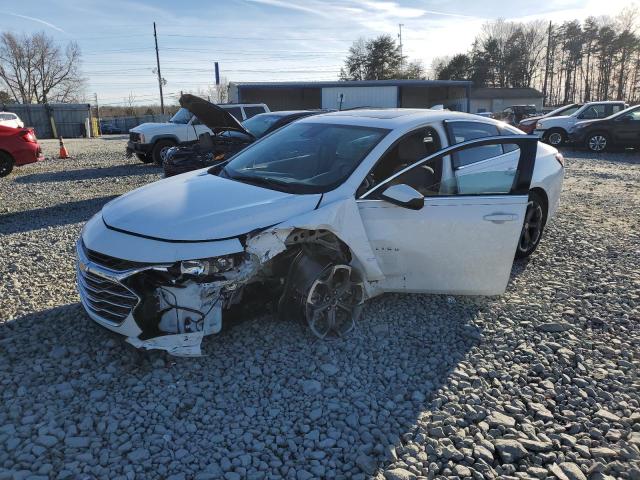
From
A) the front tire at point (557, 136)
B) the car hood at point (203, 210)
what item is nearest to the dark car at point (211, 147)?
the car hood at point (203, 210)

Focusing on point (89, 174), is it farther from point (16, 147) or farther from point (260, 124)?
point (260, 124)

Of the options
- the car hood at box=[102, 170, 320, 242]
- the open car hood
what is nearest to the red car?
the open car hood

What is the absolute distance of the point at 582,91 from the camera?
75.3 metres

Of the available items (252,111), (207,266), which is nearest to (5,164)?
(252,111)

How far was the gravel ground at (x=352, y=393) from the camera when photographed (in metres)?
2.57

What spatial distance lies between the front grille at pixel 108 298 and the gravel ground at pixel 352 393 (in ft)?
0.75

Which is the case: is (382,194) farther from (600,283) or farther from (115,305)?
(600,283)

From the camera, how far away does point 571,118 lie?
18547 millimetres

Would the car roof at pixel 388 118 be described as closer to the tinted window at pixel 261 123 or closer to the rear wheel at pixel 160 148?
the tinted window at pixel 261 123

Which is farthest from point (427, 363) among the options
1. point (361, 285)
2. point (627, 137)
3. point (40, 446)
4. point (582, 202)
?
point (627, 137)

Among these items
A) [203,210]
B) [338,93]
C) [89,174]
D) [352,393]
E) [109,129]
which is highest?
[338,93]

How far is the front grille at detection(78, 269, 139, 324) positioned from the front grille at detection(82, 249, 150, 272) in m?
0.09

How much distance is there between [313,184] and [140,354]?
5.74 feet

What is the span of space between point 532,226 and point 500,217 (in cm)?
183
